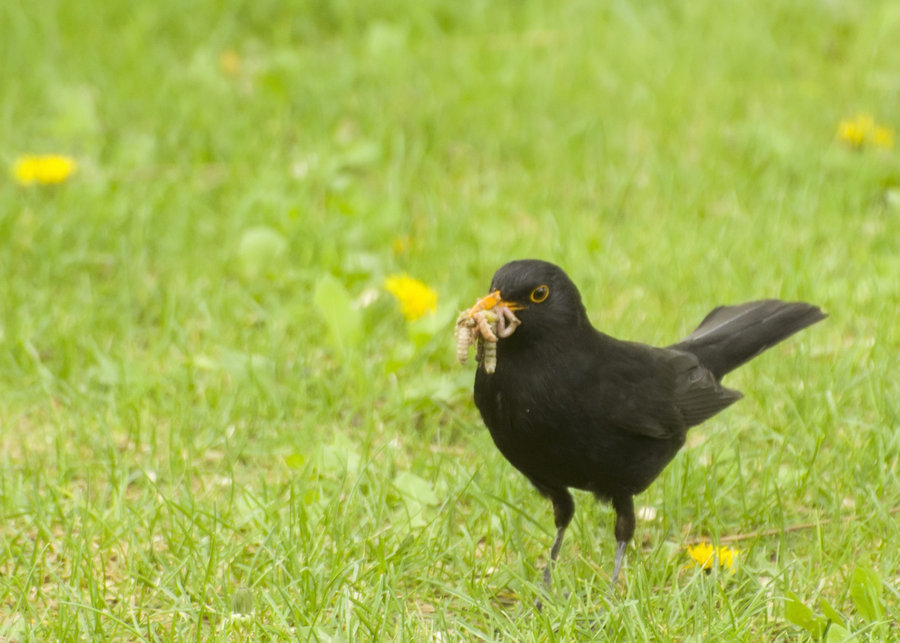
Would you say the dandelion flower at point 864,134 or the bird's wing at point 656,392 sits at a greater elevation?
the dandelion flower at point 864,134

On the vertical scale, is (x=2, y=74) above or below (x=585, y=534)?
above

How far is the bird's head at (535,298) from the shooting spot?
11.2 ft

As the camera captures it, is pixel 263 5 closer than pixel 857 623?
No

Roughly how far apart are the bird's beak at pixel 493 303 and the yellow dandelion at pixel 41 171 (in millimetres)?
3104

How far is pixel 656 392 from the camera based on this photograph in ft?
11.9

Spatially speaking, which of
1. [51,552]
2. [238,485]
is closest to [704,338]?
[238,485]

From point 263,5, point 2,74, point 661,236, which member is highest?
point 263,5

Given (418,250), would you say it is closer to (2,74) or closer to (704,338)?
(704,338)

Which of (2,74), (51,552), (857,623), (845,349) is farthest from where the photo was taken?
(2,74)

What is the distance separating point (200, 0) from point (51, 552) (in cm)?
463

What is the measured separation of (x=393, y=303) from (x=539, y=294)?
→ 173cm

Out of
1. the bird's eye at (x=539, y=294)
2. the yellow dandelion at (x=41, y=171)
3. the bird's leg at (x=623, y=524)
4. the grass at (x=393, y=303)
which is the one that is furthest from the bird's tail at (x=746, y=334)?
the yellow dandelion at (x=41, y=171)

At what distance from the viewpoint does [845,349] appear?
15.3ft

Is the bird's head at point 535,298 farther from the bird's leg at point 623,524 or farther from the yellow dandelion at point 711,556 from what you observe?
the yellow dandelion at point 711,556
